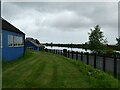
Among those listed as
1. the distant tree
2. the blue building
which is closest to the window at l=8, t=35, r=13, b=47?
the blue building

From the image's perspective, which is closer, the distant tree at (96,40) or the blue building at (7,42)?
the blue building at (7,42)

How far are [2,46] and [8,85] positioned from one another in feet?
40.0

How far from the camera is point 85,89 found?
10.0 meters

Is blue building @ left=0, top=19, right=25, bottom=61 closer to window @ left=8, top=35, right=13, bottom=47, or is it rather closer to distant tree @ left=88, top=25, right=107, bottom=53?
window @ left=8, top=35, right=13, bottom=47

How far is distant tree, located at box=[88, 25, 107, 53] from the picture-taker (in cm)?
6906

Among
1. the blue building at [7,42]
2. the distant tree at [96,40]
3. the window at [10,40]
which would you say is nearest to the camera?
the blue building at [7,42]

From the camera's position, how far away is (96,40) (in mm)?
71125

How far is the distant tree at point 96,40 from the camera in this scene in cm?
6906

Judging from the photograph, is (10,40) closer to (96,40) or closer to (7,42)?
(7,42)

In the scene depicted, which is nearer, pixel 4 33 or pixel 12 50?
pixel 4 33

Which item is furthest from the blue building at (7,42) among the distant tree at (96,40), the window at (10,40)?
the distant tree at (96,40)

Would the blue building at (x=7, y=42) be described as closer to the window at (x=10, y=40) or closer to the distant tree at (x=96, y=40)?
the window at (x=10, y=40)

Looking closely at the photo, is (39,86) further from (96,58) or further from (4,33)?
(4,33)

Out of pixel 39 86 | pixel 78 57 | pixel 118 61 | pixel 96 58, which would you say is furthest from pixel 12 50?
pixel 39 86
